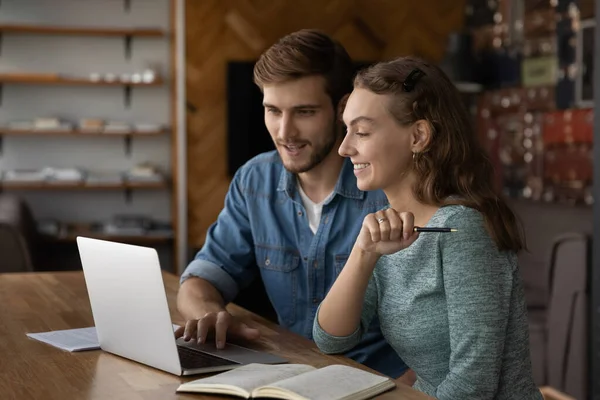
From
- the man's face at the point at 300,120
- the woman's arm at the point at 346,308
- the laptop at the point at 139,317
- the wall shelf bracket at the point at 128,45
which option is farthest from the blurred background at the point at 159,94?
the laptop at the point at 139,317

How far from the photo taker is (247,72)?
21.1 feet

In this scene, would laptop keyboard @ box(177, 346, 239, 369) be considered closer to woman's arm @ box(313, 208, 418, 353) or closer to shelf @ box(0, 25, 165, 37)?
woman's arm @ box(313, 208, 418, 353)

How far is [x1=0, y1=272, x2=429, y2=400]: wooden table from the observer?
1.44 meters

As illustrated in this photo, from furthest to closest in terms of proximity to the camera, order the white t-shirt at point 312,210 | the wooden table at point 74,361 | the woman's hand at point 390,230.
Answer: the white t-shirt at point 312,210
the woman's hand at point 390,230
the wooden table at point 74,361

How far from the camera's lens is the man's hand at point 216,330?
173 centimetres

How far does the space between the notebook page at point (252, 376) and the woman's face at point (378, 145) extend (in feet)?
1.45

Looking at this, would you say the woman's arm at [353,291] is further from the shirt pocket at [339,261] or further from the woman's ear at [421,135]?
the shirt pocket at [339,261]

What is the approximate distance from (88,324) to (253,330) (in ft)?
1.44

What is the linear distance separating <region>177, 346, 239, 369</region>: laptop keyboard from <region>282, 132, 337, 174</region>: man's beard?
2.14ft


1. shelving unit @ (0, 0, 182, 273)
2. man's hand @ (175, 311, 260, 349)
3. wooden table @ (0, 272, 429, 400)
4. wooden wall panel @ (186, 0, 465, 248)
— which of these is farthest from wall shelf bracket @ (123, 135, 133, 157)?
man's hand @ (175, 311, 260, 349)

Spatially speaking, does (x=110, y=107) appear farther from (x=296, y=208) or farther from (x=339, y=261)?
(x=339, y=261)


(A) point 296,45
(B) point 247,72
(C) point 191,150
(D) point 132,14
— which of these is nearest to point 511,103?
(B) point 247,72

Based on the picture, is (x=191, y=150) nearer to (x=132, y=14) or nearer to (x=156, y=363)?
(x=132, y=14)

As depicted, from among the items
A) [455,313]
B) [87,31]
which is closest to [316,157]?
[455,313]
